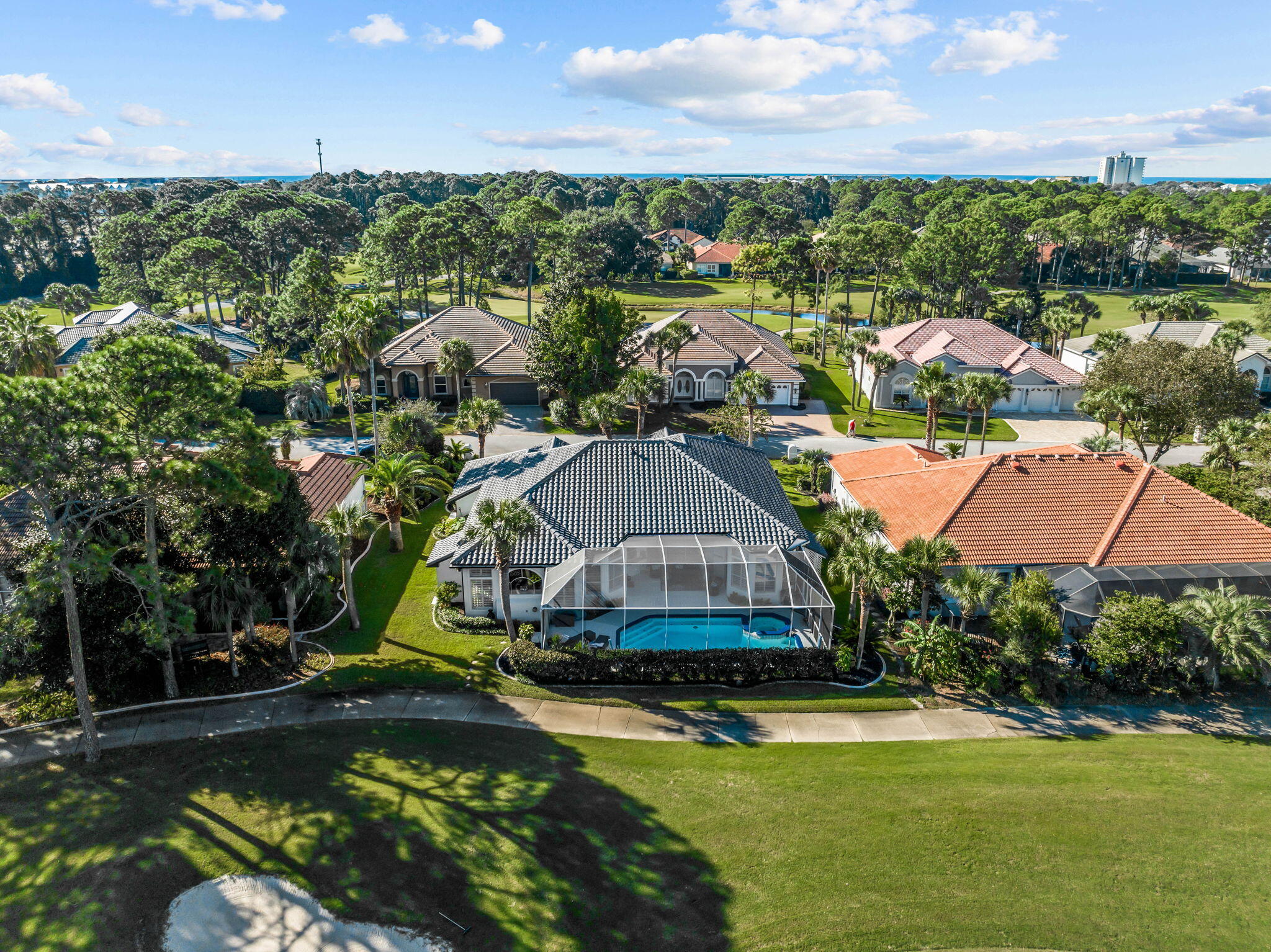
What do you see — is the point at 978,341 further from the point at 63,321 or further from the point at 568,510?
the point at 63,321

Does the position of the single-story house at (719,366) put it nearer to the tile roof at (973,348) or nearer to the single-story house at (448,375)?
the tile roof at (973,348)

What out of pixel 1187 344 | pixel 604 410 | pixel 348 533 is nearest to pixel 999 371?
pixel 1187 344

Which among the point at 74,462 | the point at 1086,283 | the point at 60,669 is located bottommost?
the point at 60,669

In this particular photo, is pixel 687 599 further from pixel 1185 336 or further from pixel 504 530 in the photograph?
pixel 1185 336

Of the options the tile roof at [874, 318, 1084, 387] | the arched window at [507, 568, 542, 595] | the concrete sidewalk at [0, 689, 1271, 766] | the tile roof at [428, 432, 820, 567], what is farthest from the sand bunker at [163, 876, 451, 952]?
the tile roof at [874, 318, 1084, 387]

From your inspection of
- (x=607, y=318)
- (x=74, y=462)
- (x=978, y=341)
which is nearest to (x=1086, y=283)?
(x=978, y=341)
